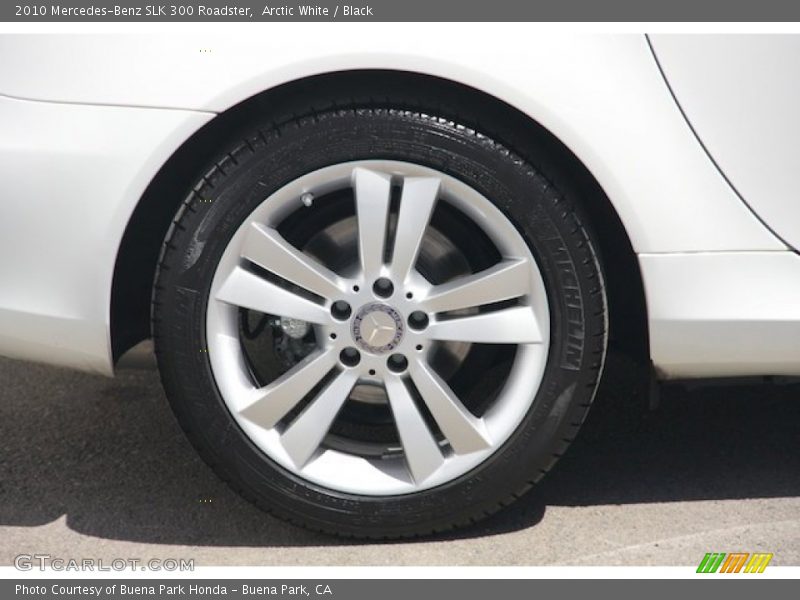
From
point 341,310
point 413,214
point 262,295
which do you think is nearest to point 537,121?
point 413,214

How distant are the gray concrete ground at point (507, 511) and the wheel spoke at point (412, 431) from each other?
20 cm

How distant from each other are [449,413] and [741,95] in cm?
84

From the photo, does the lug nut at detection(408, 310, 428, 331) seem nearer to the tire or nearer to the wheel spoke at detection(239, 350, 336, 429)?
the tire

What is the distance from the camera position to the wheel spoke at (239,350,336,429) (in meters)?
2.32

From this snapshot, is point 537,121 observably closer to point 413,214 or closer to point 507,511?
point 413,214

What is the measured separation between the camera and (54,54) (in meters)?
2.16

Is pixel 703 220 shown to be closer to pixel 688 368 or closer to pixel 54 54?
pixel 688 368

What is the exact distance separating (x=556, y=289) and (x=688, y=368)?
0.32 meters

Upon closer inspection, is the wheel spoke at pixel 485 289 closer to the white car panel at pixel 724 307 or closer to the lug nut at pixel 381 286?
the lug nut at pixel 381 286

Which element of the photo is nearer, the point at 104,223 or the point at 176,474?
the point at 104,223

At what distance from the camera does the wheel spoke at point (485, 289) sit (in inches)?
89.4

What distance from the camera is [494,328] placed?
230 centimetres

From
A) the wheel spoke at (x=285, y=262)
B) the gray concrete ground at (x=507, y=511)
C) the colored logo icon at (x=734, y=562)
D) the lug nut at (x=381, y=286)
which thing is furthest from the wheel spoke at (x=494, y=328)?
the colored logo icon at (x=734, y=562)

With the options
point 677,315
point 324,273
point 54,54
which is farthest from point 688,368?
point 54,54
